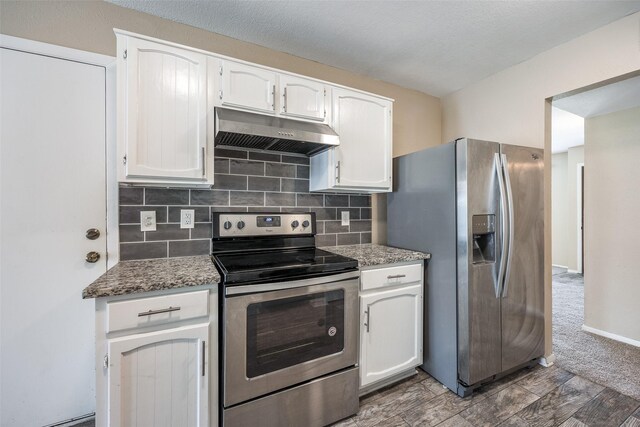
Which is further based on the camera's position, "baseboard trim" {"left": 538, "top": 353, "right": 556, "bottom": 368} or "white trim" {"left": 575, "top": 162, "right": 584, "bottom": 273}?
"white trim" {"left": 575, "top": 162, "right": 584, "bottom": 273}

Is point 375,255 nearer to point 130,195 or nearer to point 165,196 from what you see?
point 165,196

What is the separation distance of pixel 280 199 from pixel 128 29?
1426 mm

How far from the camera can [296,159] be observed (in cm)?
222

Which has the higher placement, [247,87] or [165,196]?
[247,87]

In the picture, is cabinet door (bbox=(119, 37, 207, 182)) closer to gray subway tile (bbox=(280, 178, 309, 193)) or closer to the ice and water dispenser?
gray subway tile (bbox=(280, 178, 309, 193))

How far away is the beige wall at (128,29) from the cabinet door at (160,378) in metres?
1.68

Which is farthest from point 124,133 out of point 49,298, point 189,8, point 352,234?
point 352,234

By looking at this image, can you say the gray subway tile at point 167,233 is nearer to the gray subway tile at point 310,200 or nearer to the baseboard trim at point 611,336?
the gray subway tile at point 310,200

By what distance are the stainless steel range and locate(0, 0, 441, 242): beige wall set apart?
1122mm

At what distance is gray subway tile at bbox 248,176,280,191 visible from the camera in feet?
6.73

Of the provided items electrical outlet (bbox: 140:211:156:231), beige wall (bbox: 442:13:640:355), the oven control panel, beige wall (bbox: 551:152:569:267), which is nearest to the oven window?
the oven control panel

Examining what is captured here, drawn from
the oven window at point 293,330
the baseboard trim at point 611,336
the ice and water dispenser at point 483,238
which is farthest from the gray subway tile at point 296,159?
the baseboard trim at point 611,336

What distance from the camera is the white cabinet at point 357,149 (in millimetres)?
2031

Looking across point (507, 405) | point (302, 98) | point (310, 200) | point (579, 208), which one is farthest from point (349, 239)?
point (579, 208)
